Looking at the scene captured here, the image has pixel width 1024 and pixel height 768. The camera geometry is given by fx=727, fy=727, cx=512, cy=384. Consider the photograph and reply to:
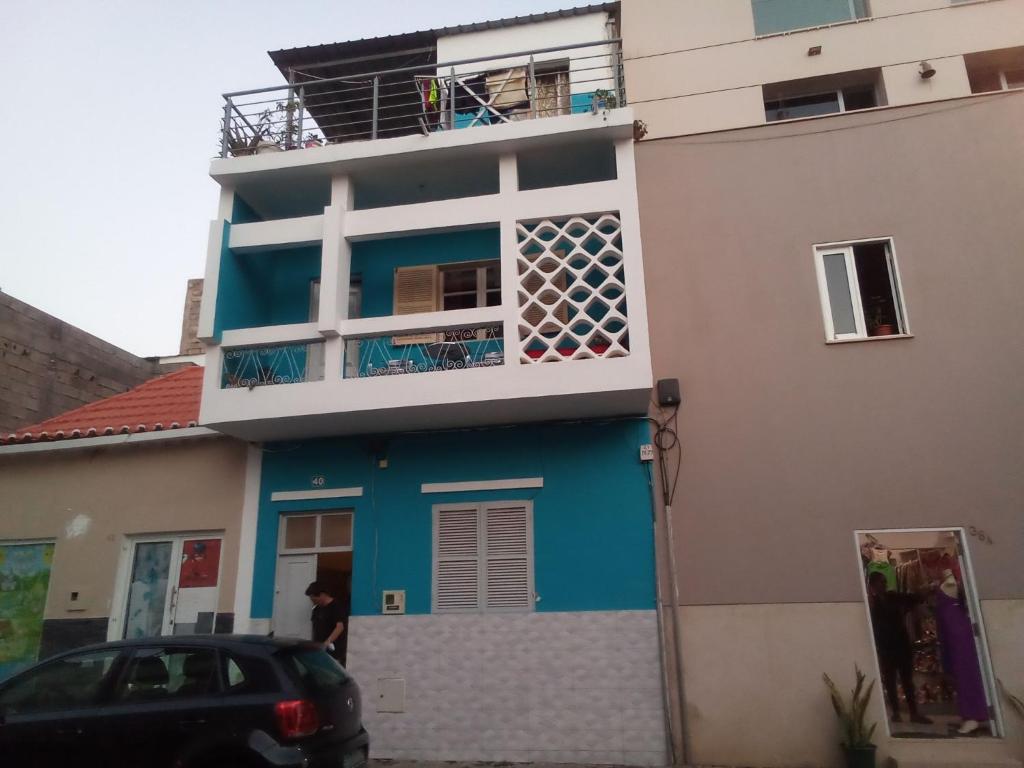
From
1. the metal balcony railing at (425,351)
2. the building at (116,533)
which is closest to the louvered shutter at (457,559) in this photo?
the metal balcony railing at (425,351)

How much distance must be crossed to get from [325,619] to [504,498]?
247 centimetres

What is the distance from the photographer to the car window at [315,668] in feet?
17.7

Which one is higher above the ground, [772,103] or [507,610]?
[772,103]

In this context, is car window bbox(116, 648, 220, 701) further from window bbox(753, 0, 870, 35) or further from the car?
window bbox(753, 0, 870, 35)

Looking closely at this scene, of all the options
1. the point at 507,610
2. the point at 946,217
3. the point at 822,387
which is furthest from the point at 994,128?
the point at 507,610

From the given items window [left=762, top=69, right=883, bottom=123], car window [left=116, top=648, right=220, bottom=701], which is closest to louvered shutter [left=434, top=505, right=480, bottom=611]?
car window [left=116, top=648, right=220, bottom=701]

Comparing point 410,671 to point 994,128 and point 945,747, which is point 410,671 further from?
point 994,128

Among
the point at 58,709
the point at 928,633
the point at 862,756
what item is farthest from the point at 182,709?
the point at 928,633

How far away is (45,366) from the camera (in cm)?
1238

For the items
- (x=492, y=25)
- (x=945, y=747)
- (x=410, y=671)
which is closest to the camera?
(x=945, y=747)

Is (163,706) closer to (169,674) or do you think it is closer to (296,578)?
(169,674)

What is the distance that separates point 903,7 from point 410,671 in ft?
33.8

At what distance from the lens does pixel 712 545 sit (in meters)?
8.03

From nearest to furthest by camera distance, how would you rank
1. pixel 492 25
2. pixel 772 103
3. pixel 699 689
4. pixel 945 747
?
pixel 945 747 < pixel 699 689 < pixel 772 103 < pixel 492 25
